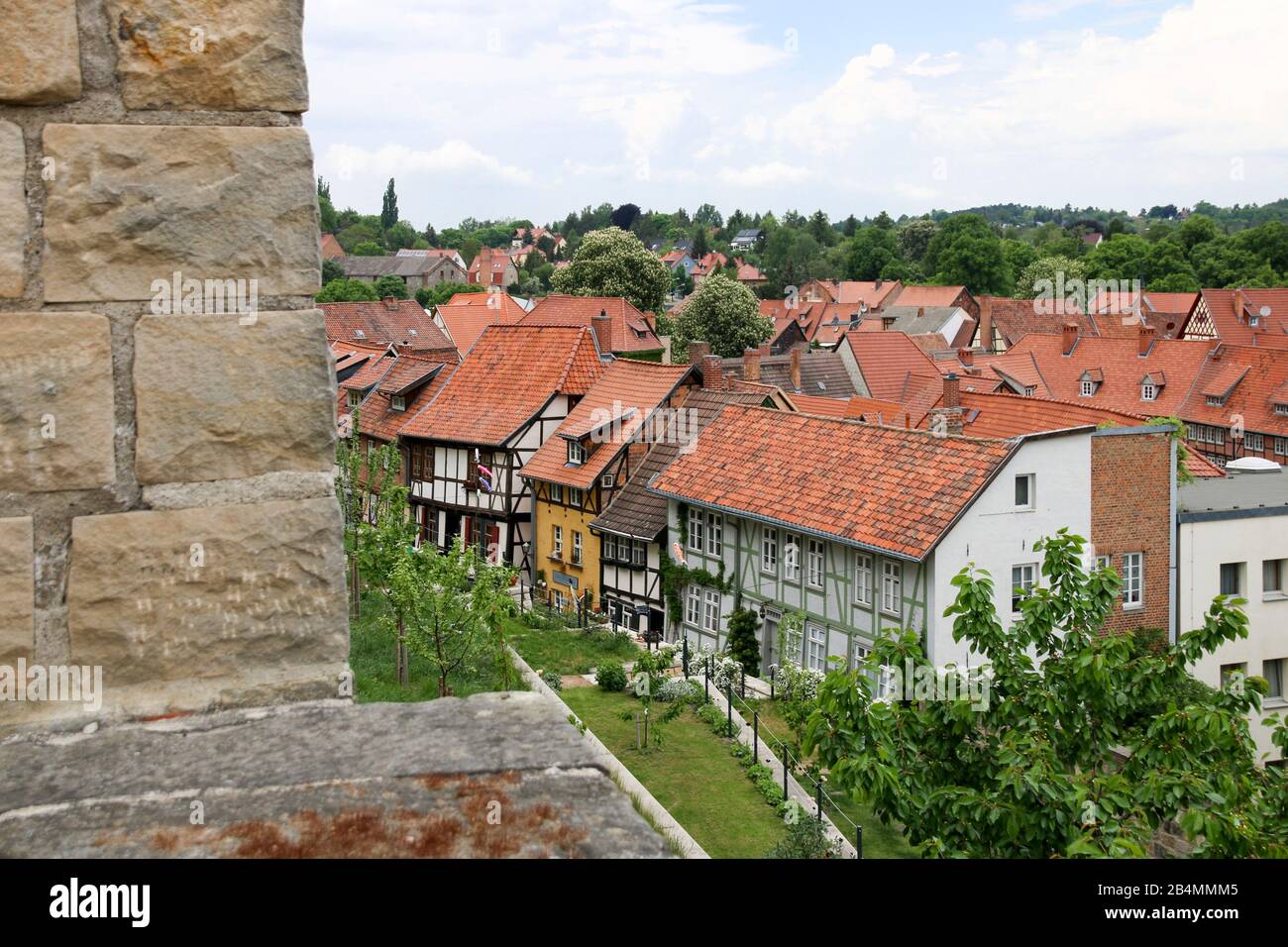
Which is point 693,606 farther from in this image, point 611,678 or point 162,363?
point 162,363

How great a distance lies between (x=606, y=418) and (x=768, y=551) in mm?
7833

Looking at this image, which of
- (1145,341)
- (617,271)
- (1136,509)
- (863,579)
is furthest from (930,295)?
(863,579)

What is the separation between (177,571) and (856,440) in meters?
24.6

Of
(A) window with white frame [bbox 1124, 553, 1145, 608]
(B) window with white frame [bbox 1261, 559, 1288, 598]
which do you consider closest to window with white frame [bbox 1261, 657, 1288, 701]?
(B) window with white frame [bbox 1261, 559, 1288, 598]

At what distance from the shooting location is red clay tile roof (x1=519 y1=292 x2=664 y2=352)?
61.8 meters

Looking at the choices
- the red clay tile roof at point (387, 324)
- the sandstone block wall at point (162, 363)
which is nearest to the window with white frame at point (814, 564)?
the sandstone block wall at point (162, 363)

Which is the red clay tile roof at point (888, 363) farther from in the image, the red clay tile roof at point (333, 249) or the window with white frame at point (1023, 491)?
the red clay tile roof at point (333, 249)

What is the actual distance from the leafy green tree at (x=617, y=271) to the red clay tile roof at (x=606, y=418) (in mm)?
35959

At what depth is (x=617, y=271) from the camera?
71.0 metres

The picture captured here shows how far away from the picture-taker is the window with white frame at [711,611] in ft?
92.2

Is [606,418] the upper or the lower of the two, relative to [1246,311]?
lower

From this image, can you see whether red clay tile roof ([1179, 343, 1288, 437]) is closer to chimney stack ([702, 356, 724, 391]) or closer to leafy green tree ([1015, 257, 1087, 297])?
chimney stack ([702, 356, 724, 391])
